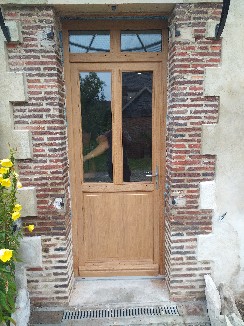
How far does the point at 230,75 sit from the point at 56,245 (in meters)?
2.80

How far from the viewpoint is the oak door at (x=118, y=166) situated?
3488mm

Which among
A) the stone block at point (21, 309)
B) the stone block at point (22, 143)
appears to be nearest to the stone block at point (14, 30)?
the stone block at point (22, 143)

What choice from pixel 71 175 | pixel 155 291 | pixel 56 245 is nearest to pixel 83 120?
pixel 71 175

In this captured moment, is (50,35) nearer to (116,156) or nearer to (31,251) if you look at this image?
(116,156)

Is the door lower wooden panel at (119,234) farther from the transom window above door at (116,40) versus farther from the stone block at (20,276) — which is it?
the transom window above door at (116,40)

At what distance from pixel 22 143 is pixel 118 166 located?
1.21 m

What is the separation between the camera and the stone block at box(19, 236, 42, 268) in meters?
3.33

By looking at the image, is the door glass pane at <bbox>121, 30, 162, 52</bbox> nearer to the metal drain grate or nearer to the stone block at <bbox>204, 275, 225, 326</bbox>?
the stone block at <bbox>204, 275, 225, 326</bbox>

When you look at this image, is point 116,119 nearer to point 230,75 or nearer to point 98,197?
point 98,197

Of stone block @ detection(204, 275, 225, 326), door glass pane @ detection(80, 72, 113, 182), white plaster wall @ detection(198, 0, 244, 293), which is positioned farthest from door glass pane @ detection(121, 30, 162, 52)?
stone block @ detection(204, 275, 225, 326)

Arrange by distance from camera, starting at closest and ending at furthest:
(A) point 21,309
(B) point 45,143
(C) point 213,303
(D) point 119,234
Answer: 1. (A) point 21,309
2. (C) point 213,303
3. (B) point 45,143
4. (D) point 119,234

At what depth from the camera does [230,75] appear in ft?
10.1

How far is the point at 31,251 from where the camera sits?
132 inches

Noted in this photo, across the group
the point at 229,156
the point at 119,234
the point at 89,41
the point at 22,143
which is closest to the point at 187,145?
the point at 229,156
